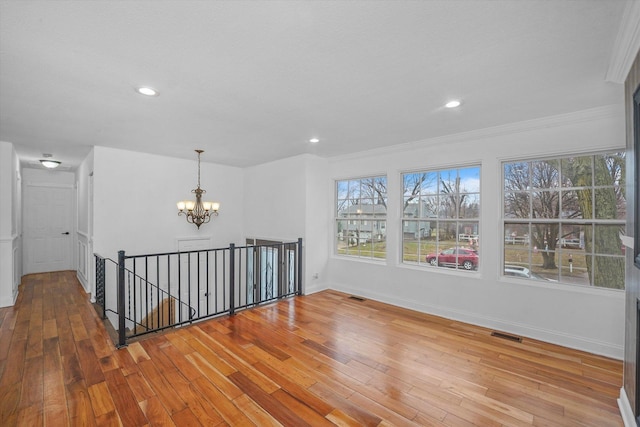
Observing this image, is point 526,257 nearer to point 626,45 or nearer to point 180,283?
point 626,45

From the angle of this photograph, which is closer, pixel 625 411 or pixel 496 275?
pixel 625 411

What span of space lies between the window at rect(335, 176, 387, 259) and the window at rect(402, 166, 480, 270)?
1.32 feet

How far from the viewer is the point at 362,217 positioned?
200 inches

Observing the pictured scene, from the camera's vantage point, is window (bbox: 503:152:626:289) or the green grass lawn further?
the green grass lawn

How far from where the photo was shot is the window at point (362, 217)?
4.83 meters

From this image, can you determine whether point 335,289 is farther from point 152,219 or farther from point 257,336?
point 152,219

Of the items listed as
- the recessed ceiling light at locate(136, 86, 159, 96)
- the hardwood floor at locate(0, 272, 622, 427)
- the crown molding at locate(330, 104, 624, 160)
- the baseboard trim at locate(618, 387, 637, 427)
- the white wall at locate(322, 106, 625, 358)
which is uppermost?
the recessed ceiling light at locate(136, 86, 159, 96)

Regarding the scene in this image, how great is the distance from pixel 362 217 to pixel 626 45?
12.1ft

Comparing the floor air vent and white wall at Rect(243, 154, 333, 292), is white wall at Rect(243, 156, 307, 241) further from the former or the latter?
the floor air vent

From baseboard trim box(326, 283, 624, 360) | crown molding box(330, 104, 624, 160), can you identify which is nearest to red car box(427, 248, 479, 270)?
baseboard trim box(326, 283, 624, 360)

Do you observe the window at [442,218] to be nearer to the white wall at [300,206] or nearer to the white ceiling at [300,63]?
the white ceiling at [300,63]

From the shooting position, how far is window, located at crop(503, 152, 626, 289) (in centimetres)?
293

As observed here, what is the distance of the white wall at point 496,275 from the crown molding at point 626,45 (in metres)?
1.01

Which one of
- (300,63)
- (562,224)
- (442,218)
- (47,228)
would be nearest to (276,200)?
(442,218)
